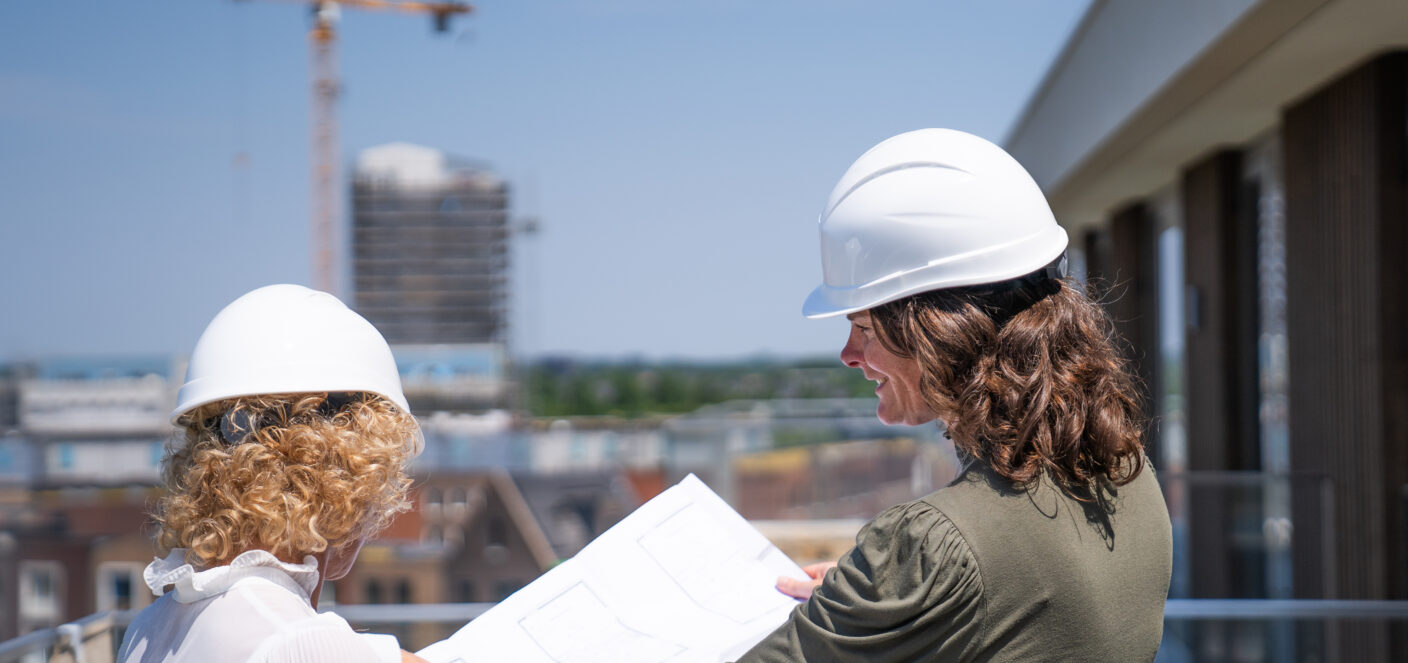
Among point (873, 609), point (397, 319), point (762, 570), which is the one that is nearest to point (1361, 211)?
point (762, 570)

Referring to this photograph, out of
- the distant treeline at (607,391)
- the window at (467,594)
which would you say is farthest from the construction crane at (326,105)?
the window at (467,594)

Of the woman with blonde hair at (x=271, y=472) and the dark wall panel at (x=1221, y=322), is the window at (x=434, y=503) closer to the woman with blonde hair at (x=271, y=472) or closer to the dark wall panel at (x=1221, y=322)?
the dark wall panel at (x=1221, y=322)

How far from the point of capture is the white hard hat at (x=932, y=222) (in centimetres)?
115

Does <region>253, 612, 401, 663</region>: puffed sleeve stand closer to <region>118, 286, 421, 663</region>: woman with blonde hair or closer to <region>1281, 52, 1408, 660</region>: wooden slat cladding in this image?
<region>118, 286, 421, 663</region>: woman with blonde hair

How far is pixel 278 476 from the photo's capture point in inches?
48.0

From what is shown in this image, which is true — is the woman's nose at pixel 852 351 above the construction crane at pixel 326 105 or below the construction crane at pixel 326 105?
below

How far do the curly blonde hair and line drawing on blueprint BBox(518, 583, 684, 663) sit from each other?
29cm

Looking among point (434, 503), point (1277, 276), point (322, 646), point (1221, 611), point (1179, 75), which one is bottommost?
point (434, 503)

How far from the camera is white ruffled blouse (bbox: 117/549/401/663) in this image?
3.53ft

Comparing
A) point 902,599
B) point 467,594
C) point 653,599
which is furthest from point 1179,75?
point 467,594

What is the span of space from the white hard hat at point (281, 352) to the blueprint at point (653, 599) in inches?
14.5

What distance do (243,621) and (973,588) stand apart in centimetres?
78

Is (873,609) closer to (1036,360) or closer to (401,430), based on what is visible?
(1036,360)

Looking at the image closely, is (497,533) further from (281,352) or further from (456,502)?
(281,352)
